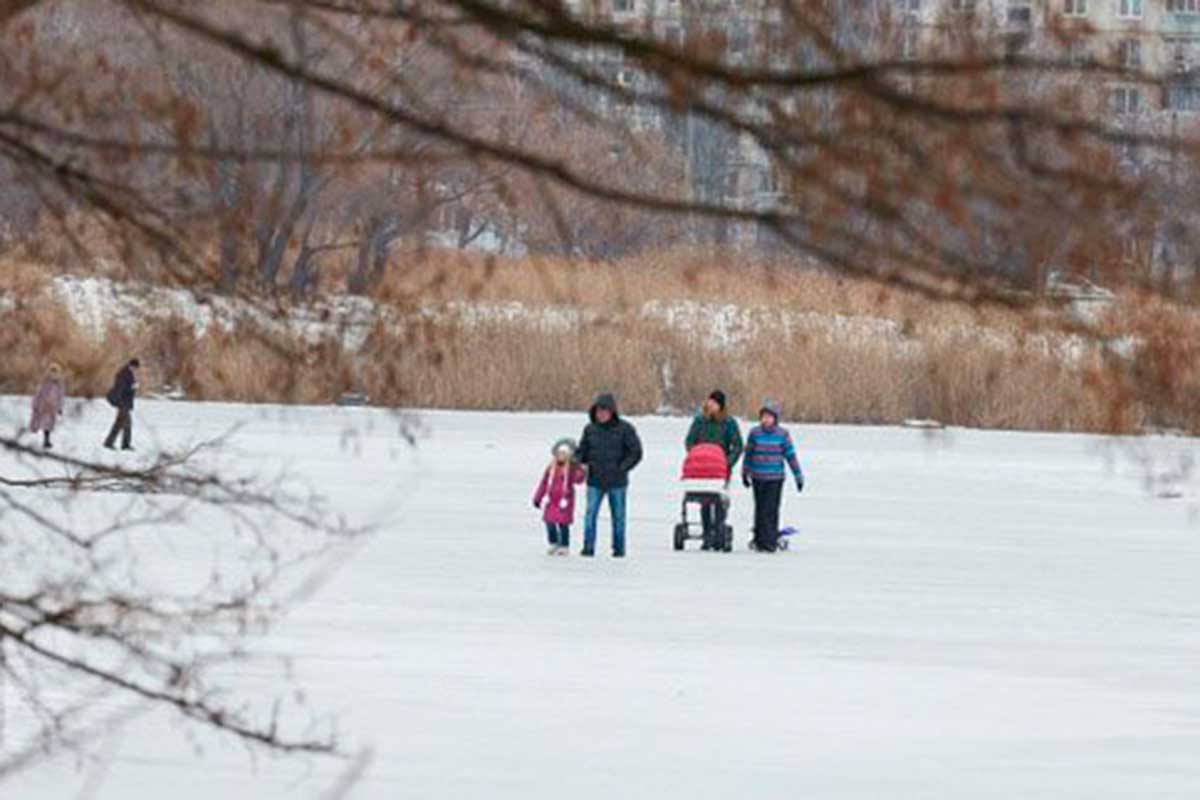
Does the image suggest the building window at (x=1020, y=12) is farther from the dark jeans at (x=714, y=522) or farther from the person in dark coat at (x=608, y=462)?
the dark jeans at (x=714, y=522)

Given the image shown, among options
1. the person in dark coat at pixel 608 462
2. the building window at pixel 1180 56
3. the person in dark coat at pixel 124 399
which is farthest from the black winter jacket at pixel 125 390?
the building window at pixel 1180 56

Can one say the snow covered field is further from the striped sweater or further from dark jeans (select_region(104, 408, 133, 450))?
dark jeans (select_region(104, 408, 133, 450))

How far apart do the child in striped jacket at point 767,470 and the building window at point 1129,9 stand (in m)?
16.7

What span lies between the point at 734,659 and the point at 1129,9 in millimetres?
11037

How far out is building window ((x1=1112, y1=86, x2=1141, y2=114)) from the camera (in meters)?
5.89

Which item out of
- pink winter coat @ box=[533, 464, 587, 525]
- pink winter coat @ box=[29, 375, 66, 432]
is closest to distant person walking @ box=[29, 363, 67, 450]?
pink winter coat @ box=[29, 375, 66, 432]

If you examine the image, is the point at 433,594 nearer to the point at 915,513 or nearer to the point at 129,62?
the point at 915,513

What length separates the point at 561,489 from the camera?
2289cm

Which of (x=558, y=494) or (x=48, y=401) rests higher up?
(x=48, y=401)

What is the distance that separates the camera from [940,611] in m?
20.0

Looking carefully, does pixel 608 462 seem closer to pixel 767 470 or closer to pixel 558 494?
pixel 558 494

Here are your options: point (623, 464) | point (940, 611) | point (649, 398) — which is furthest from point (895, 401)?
point (940, 611)

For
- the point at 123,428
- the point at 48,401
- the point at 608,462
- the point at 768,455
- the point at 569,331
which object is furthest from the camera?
the point at 123,428

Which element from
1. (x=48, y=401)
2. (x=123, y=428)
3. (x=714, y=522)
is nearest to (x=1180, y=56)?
(x=48, y=401)
